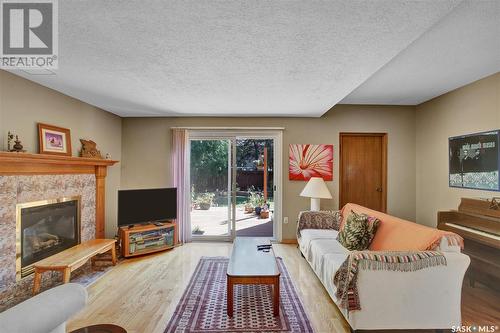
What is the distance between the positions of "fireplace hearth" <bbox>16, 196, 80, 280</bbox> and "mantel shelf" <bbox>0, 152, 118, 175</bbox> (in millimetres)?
369

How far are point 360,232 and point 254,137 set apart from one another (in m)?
2.67

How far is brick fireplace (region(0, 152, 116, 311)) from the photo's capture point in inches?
105

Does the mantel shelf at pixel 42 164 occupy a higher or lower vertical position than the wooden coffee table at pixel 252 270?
higher

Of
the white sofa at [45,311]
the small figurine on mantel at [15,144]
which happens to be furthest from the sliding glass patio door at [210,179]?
the white sofa at [45,311]

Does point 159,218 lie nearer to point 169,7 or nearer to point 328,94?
point 328,94

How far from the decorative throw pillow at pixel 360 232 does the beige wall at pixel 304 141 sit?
1.76 meters

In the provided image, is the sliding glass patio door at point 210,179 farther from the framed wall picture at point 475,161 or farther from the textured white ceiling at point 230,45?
the framed wall picture at point 475,161

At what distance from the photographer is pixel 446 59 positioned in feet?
9.18

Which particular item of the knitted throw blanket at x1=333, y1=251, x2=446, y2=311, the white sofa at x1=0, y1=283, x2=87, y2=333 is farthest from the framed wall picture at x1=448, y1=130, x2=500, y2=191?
the white sofa at x1=0, y1=283, x2=87, y2=333

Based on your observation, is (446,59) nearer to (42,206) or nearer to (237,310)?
(237,310)

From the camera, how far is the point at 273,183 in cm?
502

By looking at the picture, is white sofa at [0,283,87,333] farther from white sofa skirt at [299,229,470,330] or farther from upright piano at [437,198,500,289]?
upright piano at [437,198,500,289]

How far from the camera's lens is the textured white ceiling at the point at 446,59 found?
2.04 meters

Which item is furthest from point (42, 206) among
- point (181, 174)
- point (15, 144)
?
point (181, 174)
